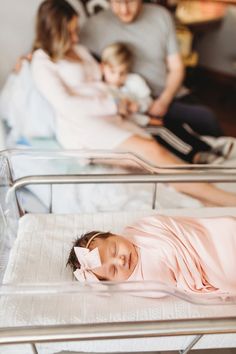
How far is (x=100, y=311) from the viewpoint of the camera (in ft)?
2.99

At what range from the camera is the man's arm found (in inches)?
76.2

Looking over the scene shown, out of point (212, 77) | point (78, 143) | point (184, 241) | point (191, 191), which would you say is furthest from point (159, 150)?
point (212, 77)

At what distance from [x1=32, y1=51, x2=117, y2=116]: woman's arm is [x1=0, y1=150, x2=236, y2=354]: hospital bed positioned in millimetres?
301

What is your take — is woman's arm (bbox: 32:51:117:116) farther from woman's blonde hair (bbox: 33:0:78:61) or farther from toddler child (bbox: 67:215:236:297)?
toddler child (bbox: 67:215:236:297)

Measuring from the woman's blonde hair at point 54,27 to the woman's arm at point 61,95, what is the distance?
4 cm

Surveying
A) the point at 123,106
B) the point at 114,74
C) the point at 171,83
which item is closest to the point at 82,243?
the point at 123,106

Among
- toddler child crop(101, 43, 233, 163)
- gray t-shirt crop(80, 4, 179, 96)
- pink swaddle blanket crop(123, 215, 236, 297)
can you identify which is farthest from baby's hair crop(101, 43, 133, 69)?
pink swaddle blanket crop(123, 215, 236, 297)

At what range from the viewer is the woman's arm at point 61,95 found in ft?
5.24

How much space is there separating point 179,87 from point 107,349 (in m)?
1.39

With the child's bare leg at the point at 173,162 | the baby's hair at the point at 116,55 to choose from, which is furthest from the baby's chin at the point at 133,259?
the baby's hair at the point at 116,55

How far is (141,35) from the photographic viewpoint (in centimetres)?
192

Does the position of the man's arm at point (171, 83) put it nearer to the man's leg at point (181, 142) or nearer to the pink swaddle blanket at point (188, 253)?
the man's leg at point (181, 142)

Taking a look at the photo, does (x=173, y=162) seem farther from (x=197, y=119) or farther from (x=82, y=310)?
(x=82, y=310)

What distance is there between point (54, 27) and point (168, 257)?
102cm
